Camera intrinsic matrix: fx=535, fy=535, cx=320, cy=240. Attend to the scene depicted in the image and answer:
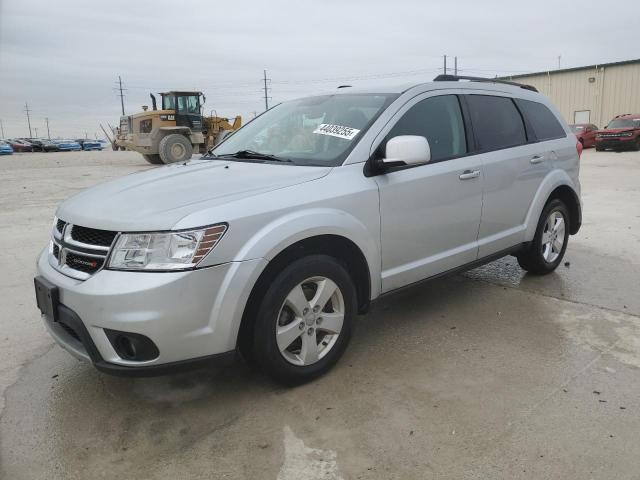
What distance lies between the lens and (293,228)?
2.72m

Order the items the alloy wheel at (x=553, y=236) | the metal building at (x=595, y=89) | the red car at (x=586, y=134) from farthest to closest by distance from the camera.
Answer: the metal building at (x=595, y=89)
the red car at (x=586, y=134)
the alloy wheel at (x=553, y=236)

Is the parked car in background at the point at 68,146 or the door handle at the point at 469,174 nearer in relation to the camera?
the door handle at the point at 469,174

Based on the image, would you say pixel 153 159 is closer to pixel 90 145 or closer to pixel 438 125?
pixel 438 125

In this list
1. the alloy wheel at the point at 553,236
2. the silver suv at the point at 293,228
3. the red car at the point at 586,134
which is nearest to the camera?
the silver suv at the point at 293,228

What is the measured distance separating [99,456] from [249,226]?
125 centimetres

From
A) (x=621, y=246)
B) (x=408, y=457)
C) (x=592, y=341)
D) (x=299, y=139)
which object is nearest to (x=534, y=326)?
(x=592, y=341)

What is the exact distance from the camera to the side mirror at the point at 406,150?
10.0ft

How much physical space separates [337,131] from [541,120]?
2292 millimetres

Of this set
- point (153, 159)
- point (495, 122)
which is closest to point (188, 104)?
point (153, 159)

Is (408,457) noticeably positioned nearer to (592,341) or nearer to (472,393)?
(472,393)

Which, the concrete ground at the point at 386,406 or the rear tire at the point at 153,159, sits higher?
the rear tire at the point at 153,159

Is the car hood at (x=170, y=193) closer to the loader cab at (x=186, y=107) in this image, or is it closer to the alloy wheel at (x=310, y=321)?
the alloy wheel at (x=310, y=321)

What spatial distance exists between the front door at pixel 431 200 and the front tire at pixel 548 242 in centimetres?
103

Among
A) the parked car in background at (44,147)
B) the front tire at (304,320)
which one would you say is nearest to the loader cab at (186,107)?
the front tire at (304,320)
